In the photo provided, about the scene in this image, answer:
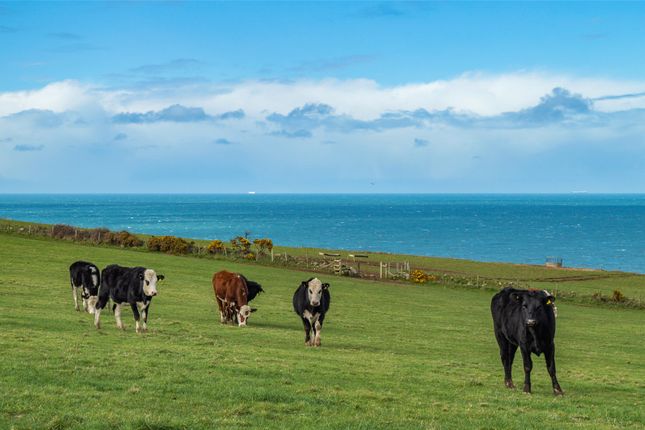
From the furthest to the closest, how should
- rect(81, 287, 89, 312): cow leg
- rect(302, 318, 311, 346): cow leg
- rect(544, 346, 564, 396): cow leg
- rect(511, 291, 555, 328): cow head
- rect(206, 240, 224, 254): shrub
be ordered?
1. rect(206, 240, 224, 254): shrub
2. rect(81, 287, 89, 312): cow leg
3. rect(302, 318, 311, 346): cow leg
4. rect(544, 346, 564, 396): cow leg
5. rect(511, 291, 555, 328): cow head

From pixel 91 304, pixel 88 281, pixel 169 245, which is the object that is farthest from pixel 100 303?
pixel 169 245

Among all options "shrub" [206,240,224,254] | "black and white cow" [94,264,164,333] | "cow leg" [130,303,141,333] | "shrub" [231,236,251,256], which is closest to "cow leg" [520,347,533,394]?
"black and white cow" [94,264,164,333]

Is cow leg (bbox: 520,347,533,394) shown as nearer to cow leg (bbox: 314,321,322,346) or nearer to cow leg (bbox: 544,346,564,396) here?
cow leg (bbox: 544,346,564,396)

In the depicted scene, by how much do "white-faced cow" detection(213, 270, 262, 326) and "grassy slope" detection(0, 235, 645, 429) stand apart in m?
1.04

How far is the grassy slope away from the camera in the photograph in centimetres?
1402

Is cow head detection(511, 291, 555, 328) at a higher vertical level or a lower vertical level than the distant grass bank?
higher

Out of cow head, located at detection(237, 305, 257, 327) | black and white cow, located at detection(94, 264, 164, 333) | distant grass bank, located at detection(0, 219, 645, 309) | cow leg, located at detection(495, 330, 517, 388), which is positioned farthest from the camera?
distant grass bank, located at detection(0, 219, 645, 309)

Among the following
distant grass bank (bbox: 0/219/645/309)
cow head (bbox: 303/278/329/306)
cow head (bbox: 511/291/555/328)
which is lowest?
distant grass bank (bbox: 0/219/645/309)

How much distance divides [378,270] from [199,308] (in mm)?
41631

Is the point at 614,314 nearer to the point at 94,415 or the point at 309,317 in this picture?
the point at 309,317

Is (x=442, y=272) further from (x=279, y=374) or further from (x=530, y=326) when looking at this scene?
(x=279, y=374)

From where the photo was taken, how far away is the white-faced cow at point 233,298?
98.2 feet

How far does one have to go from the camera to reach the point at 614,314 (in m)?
53.7

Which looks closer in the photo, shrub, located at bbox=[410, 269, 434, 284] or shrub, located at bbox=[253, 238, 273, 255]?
shrub, located at bbox=[410, 269, 434, 284]
